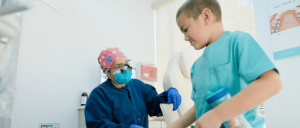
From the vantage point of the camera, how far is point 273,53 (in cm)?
157

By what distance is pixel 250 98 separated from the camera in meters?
0.49

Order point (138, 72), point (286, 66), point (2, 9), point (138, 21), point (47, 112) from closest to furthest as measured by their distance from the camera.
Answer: point (2, 9) → point (286, 66) → point (47, 112) → point (138, 72) → point (138, 21)

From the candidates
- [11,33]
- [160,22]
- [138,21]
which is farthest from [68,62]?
[11,33]

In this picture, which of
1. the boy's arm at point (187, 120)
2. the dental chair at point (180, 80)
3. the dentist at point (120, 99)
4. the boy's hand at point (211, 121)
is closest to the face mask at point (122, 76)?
the dentist at point (120, 99)

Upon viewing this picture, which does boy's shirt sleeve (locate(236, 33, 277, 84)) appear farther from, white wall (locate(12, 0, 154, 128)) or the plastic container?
white wall (locate(12, 0, 154, 128))

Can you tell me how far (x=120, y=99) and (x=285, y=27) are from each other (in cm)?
136

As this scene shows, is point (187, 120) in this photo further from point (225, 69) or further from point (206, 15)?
point (206, 15)

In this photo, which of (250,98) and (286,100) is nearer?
(250,98)

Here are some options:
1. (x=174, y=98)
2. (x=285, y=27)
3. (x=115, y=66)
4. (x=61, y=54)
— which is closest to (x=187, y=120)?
(x=174, y=98)

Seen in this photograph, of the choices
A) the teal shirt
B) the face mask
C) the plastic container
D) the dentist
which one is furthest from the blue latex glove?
the plastic container

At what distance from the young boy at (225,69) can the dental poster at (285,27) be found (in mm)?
1069

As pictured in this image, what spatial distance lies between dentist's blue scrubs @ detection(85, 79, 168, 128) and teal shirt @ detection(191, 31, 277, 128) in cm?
75

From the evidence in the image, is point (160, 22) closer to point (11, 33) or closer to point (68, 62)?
point (68, 62)

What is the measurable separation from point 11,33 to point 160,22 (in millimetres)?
3041
